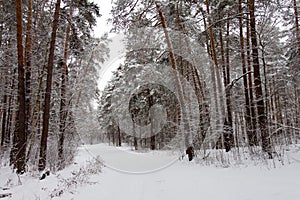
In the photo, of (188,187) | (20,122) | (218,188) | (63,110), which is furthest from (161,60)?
(218,188)

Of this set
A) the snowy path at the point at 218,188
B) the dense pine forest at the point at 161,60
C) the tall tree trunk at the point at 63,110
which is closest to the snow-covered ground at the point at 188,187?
the snowy path at the point at 218,188

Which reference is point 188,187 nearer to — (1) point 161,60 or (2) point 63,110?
(2) point 63,110

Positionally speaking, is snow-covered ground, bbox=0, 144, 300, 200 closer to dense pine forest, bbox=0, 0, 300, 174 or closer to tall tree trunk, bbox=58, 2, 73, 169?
dense pine forest, bbox=0, 0, 300, 174

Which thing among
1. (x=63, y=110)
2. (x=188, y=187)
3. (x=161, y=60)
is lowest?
(x=188, y=187)

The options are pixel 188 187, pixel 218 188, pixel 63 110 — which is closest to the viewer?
pixel 218 188

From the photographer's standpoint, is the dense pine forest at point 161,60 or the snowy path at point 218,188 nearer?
the snowy path at point 218,188

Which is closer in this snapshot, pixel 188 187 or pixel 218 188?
pixel 218 188

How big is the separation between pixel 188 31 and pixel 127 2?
149 inches

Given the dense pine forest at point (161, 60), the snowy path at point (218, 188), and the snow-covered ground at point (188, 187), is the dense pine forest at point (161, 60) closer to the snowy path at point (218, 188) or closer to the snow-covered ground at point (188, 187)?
the snow-covered ground at point (188, 187)

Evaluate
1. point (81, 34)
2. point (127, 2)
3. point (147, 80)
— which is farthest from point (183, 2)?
point (147, 80)

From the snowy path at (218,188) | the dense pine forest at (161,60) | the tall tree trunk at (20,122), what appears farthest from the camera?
the dense pine forest at (161,60)

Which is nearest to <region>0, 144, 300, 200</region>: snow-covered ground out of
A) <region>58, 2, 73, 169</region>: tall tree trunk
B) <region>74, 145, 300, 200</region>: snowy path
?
<region>74, 145, 300, 200</region>: snowy path

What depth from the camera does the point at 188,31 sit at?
11.6 meters

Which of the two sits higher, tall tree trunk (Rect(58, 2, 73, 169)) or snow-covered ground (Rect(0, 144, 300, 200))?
tall tree trunk (Rect(58, 2, 73, 169))
